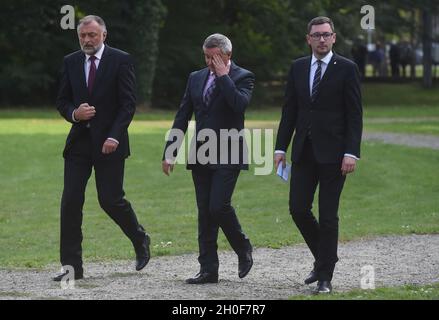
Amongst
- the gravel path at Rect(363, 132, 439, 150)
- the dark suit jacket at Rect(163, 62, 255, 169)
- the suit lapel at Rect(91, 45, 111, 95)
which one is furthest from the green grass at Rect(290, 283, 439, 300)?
the gravel path at Rect(363, 132, 439, 150)

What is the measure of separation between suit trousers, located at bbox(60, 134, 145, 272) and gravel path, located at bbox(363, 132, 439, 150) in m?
15.7

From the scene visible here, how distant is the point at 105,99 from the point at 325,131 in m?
2.01

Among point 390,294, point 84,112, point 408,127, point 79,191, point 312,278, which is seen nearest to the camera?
point 390,294

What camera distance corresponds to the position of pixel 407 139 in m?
27.1

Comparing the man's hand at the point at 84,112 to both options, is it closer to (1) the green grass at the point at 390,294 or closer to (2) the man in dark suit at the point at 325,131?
(2) the man in dark suit at the point at 325,131

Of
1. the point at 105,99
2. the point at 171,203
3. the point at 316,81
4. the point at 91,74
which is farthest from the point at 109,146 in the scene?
the point at 171,203

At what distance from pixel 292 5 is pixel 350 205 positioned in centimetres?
2556

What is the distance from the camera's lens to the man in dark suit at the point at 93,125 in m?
10.0

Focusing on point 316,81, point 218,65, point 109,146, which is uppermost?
point 218,65

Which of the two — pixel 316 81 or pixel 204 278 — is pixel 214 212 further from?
pixel 316 81

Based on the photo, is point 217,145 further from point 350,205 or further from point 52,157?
point 52,157

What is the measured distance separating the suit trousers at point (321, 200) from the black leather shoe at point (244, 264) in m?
0.70

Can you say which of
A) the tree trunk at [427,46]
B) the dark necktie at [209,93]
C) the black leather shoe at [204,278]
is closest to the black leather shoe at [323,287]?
the black leather shoe at [204,278]

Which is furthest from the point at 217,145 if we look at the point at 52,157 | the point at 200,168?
the point at 52,157
